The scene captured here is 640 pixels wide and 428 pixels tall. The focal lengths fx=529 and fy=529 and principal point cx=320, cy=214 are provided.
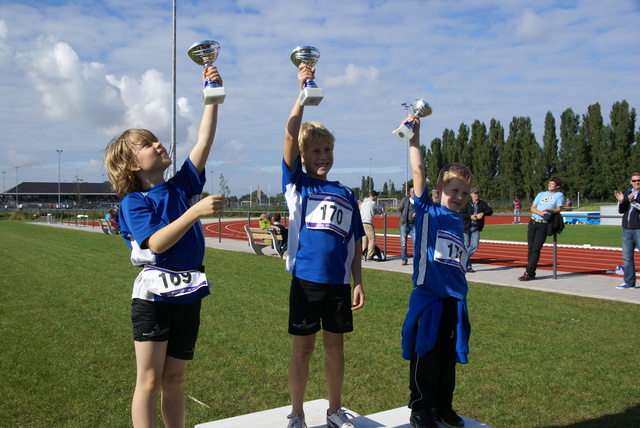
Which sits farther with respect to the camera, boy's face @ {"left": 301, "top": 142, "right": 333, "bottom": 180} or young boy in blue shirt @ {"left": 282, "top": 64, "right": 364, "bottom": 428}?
boy's face @ {"left": 301, "top": 142, "right": 333, "bottom": 180}

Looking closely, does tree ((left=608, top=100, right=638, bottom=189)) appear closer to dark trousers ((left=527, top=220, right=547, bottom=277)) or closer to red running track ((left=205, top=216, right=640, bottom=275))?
red running track ((left=205, top=216, right=640, bottom=275))

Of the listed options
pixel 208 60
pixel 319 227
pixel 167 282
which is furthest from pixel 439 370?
pixel 208 60

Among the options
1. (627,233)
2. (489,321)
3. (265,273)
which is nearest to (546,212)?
(627,233)

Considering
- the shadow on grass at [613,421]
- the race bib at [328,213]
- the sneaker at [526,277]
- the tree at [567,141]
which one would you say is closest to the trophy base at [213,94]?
the race bib at [328,213]

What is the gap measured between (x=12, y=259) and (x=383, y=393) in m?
12.5

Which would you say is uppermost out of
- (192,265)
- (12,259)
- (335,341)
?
(192,265)

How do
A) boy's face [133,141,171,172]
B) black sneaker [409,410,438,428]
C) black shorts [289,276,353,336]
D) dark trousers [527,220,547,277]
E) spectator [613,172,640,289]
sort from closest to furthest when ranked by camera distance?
boy's face [133,141,171,172]
black shorts [289,276,353,336]
black sneaker [409,410,438,428]
spectator [613,172,640,289]
dark trousers [527,220,547,277]

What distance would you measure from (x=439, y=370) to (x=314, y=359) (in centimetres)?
190

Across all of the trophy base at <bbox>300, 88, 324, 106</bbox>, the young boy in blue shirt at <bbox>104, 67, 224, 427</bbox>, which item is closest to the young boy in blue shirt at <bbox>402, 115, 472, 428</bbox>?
the trophy base at <bbox>300, 88, 324, 106</bbox>

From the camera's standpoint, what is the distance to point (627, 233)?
877 cm

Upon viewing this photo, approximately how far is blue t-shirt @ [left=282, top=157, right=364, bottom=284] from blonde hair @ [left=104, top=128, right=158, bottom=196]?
0.83 m

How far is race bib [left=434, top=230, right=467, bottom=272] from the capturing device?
316 centimetres

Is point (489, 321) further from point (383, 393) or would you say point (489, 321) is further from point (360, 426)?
point (360, 426)

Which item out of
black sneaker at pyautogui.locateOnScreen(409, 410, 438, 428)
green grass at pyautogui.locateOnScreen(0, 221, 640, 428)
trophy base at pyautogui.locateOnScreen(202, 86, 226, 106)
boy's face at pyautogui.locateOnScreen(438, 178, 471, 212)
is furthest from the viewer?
green grass at pyautogui.locateOnScreen(0, 221, 640, 428)
